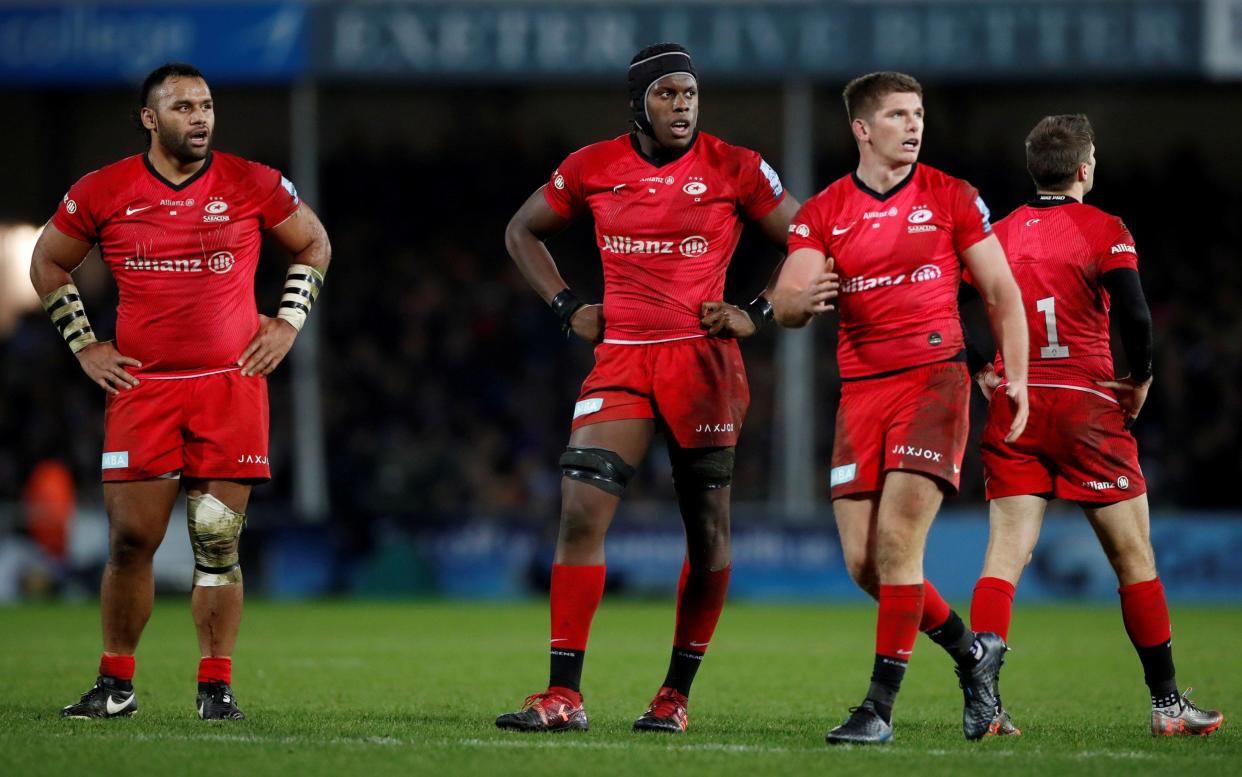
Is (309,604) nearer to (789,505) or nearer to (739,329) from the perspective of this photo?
(789,505)

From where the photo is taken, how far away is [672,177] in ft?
23.1

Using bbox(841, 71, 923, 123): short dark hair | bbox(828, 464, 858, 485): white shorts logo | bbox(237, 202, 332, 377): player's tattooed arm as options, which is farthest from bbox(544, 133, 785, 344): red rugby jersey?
bbox(237, 202, 332, 377): player's tattooed arm

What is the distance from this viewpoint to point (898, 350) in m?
6.45

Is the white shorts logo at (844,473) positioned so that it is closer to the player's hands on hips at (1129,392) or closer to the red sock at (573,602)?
the red sock at (573,602)

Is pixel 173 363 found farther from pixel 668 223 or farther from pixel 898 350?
pixel 898 350

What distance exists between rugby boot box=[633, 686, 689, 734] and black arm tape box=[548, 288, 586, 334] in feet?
4.88

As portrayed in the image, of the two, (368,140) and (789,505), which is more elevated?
(368,140)

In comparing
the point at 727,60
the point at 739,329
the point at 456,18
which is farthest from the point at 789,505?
the point at 739,329

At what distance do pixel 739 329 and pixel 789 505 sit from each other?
449 inches

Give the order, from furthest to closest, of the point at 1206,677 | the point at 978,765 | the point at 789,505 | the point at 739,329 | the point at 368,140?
the point at 368,140, the point at 789,505, the point at 1206,677, the point at 739,329, the point at 978,765

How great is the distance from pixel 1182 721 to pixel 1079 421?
120 cm

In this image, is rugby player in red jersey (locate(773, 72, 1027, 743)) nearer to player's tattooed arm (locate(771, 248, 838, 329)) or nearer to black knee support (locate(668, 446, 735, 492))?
player's tattooed arm (locate(771, 248, 838, 329))

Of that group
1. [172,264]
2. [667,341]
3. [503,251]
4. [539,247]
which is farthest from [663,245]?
[503,251]

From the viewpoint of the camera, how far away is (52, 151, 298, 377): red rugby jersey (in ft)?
23.8
